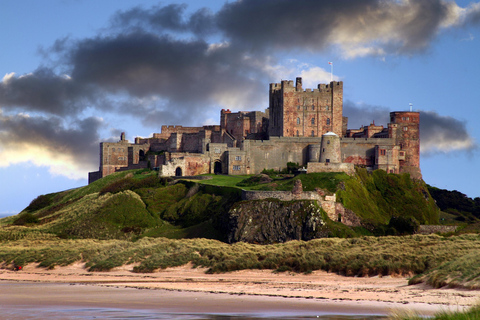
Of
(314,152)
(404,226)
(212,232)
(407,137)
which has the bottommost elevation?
(212,232)

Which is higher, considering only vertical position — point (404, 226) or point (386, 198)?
point (386, 198)

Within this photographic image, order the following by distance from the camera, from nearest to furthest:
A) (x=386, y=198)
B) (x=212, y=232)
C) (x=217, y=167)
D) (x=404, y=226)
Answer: (x=404, y=226), (x=212, y=232), (x=386, y=198), (x=217, y=167)

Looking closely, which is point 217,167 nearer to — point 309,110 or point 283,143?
point 283,143

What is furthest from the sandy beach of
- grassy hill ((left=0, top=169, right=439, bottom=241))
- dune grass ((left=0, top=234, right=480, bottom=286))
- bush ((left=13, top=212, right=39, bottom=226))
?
bush ((left=13, top=212, right=39, bottom=226))

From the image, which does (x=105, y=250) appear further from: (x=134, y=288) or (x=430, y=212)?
(x=430, y=212)

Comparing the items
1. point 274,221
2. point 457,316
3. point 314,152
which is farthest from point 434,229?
point 457,316

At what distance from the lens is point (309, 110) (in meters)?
107

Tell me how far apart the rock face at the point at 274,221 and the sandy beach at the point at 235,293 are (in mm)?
18407

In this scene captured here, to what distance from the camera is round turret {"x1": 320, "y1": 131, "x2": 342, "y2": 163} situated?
8925cm

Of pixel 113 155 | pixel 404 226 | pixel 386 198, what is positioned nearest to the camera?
pixel 404 226

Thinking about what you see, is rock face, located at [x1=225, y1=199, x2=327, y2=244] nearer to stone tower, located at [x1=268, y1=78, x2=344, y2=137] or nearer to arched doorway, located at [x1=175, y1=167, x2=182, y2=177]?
arched doorway, located at [x1=175, y1=167, x2=182, y2=177]

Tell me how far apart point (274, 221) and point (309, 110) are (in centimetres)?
4033

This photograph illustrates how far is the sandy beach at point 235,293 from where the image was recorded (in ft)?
99.4

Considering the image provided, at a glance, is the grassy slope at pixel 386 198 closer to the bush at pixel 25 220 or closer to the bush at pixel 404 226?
the bush at pixel 404 226
